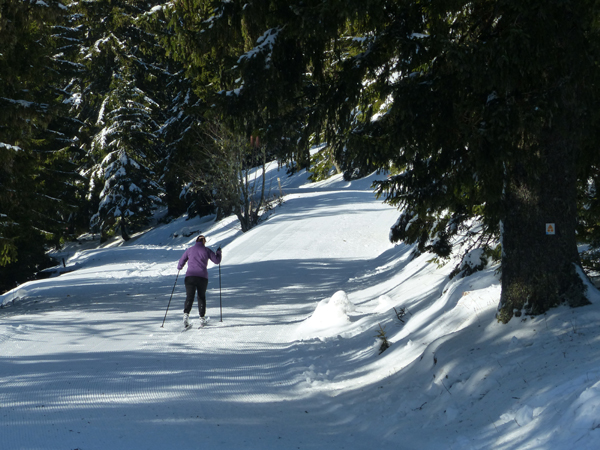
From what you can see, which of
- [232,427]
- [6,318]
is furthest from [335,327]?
[6,318]

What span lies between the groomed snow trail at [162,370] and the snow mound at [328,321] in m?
0.35

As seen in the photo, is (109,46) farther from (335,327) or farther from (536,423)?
(536,423)

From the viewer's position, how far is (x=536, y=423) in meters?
4.24

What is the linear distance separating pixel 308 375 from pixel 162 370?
6.51 ft

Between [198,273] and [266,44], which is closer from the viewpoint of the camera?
[266,44]

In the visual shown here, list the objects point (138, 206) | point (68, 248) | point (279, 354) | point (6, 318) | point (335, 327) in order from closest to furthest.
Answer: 1. point (279, 354)
2. point (335, 327)
3. point (6, 318)
4. point (138, 206)
5. point (68, 248)

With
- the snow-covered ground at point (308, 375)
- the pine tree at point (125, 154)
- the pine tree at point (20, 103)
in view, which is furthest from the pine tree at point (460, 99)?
the pine tree at point (125, 154)

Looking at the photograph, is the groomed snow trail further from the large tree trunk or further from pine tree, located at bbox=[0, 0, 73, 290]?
pine tree, located at bbox=[0, 0, 73, 290]

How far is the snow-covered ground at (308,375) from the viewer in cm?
486

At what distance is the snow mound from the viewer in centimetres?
999

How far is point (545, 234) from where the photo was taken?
6.07 metres

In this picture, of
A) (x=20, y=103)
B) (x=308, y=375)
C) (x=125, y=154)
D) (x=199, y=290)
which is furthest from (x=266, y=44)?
(x=125, y=154)

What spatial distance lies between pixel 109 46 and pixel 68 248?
684 inches

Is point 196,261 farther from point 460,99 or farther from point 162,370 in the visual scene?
point 460,99
